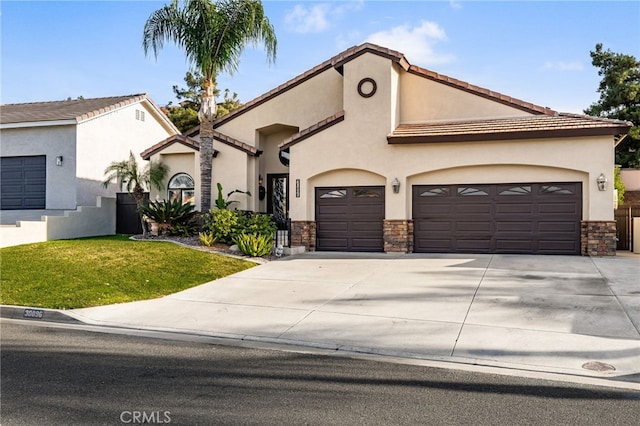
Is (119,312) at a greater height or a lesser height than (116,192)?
lesser

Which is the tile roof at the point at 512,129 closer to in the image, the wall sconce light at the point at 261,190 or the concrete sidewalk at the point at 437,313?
the concrete sidewalk at the point at 437,313

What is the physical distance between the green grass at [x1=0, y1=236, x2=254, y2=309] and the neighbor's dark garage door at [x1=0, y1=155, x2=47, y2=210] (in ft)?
18.6

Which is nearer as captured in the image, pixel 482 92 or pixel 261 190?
pixel 482 92

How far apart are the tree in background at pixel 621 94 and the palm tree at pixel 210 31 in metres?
18.4

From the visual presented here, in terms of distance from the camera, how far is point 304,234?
653 inches

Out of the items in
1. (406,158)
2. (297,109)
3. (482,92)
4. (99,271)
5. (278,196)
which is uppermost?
(297,109)

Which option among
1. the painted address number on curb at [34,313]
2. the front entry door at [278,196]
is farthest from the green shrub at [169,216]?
the painted address number on curb at [34,313]

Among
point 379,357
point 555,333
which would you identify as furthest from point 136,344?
point 555,333

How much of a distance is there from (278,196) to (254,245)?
22.4 feet

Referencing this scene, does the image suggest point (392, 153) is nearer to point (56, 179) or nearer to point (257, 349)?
point (257, 349)

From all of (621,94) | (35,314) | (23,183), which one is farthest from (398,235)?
(621,94)

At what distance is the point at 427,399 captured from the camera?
4.52 m

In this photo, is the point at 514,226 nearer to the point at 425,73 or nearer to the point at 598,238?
the point at 598,238

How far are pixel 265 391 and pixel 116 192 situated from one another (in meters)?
18.5
